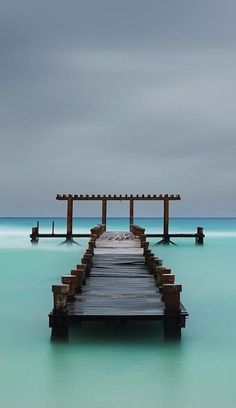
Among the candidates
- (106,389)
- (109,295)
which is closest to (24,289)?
(109,295)

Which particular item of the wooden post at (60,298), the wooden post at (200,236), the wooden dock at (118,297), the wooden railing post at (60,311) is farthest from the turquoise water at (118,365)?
the wooden post at (200,236)

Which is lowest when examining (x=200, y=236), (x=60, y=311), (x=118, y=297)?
(x=60, y=311)

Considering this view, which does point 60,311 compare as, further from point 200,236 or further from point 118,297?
point 200,236

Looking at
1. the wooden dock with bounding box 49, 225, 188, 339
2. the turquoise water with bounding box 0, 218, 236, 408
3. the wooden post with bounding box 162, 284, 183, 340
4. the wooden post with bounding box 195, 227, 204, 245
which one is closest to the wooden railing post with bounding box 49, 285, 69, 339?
the wooden dock with bounding box 49, 225, 188, 339

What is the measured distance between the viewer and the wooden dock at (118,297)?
10289 mm

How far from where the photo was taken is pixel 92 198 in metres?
39.5

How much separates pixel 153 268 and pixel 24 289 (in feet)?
22.2

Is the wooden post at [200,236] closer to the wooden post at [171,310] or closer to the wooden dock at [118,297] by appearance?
the wooden dock at [118,297]

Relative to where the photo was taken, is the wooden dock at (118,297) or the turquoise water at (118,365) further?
the wooden dock at (118,297)

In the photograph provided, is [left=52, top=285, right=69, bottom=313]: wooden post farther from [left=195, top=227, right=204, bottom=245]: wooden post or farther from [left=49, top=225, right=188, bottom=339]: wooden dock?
[left=195, top=227, right=204, bottom=245]: wooden post

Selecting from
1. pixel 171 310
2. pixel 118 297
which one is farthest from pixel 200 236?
pixel 171 310

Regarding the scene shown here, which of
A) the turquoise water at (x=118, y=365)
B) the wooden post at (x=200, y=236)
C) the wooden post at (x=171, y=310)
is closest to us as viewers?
the turquoise water at (x=118, y=365)

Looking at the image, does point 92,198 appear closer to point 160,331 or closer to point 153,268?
point 153,268

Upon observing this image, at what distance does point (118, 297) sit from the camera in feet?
39.4
